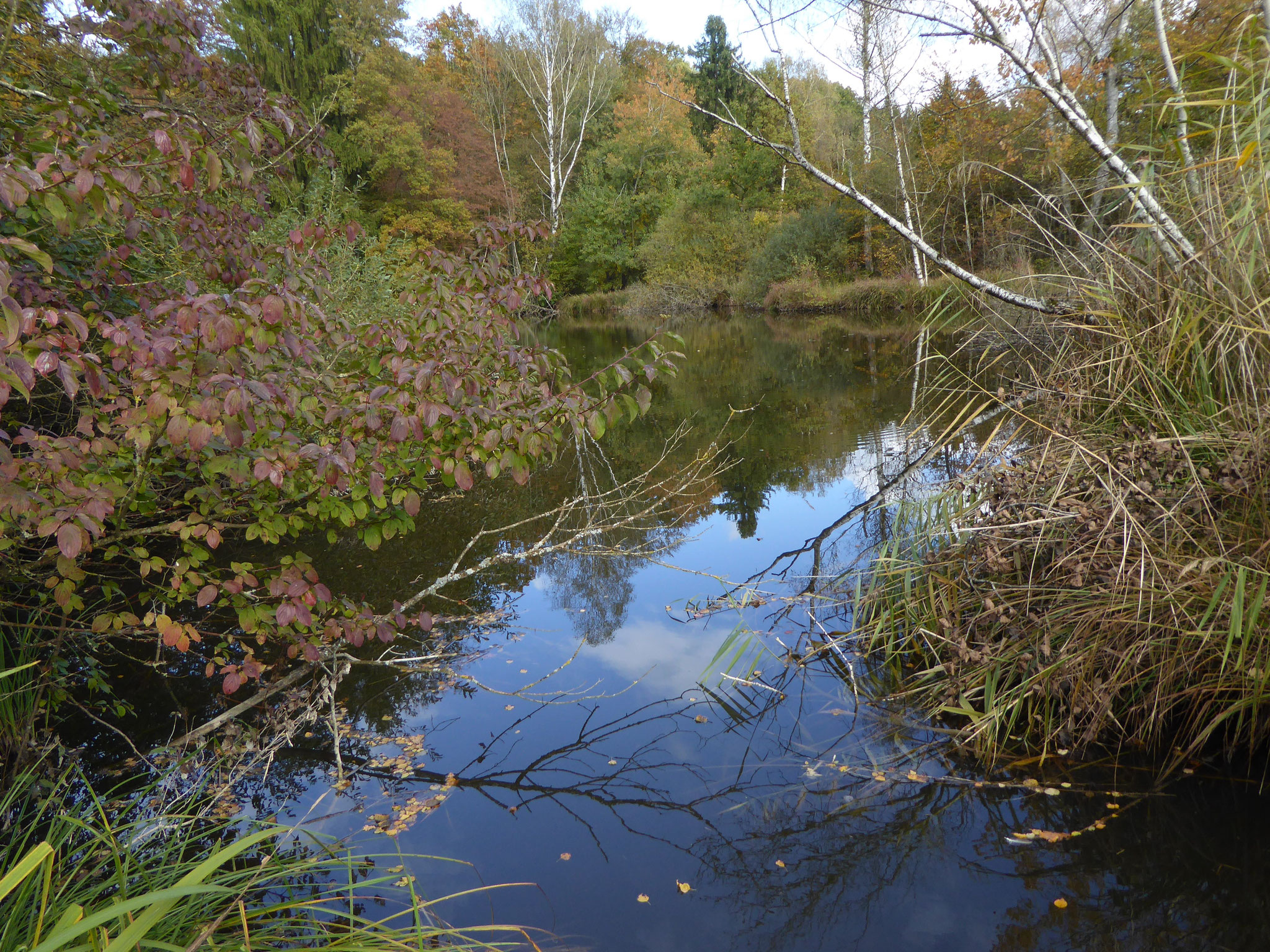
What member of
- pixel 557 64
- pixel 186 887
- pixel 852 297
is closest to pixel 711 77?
pixel 557 64

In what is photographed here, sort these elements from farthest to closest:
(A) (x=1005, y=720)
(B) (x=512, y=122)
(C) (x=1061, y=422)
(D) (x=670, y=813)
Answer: (B) (x=512, y=122) → (C) (x=1061, y=422) → (A) (x=1005, y=720) → (D) (x=670, y=813)

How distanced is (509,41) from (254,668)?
27.4m

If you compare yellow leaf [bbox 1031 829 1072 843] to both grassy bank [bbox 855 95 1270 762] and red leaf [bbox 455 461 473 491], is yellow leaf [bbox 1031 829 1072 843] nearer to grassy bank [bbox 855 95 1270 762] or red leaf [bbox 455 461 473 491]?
grassy bank [bbox 855 95 1270 762]

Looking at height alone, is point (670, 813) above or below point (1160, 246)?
below

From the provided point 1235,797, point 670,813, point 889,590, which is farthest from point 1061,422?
point 670,813

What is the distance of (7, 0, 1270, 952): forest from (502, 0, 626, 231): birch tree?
22.1 metres

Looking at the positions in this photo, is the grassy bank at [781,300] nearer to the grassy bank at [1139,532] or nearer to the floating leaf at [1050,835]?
the grassy bank at [1139,532]

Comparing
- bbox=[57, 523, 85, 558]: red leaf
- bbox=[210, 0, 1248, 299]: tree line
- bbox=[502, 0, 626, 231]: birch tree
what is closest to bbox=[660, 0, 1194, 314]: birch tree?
bbox=[57, 523, 85, 558]: red leaf

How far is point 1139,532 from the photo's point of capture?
2.81 meters

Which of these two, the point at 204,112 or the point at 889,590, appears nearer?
the point at 204,112

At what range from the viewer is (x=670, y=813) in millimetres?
2934

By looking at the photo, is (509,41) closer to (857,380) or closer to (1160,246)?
(857,380)

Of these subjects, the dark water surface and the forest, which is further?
the dark water surface

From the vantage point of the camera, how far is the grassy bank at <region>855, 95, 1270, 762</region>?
2.66 m
